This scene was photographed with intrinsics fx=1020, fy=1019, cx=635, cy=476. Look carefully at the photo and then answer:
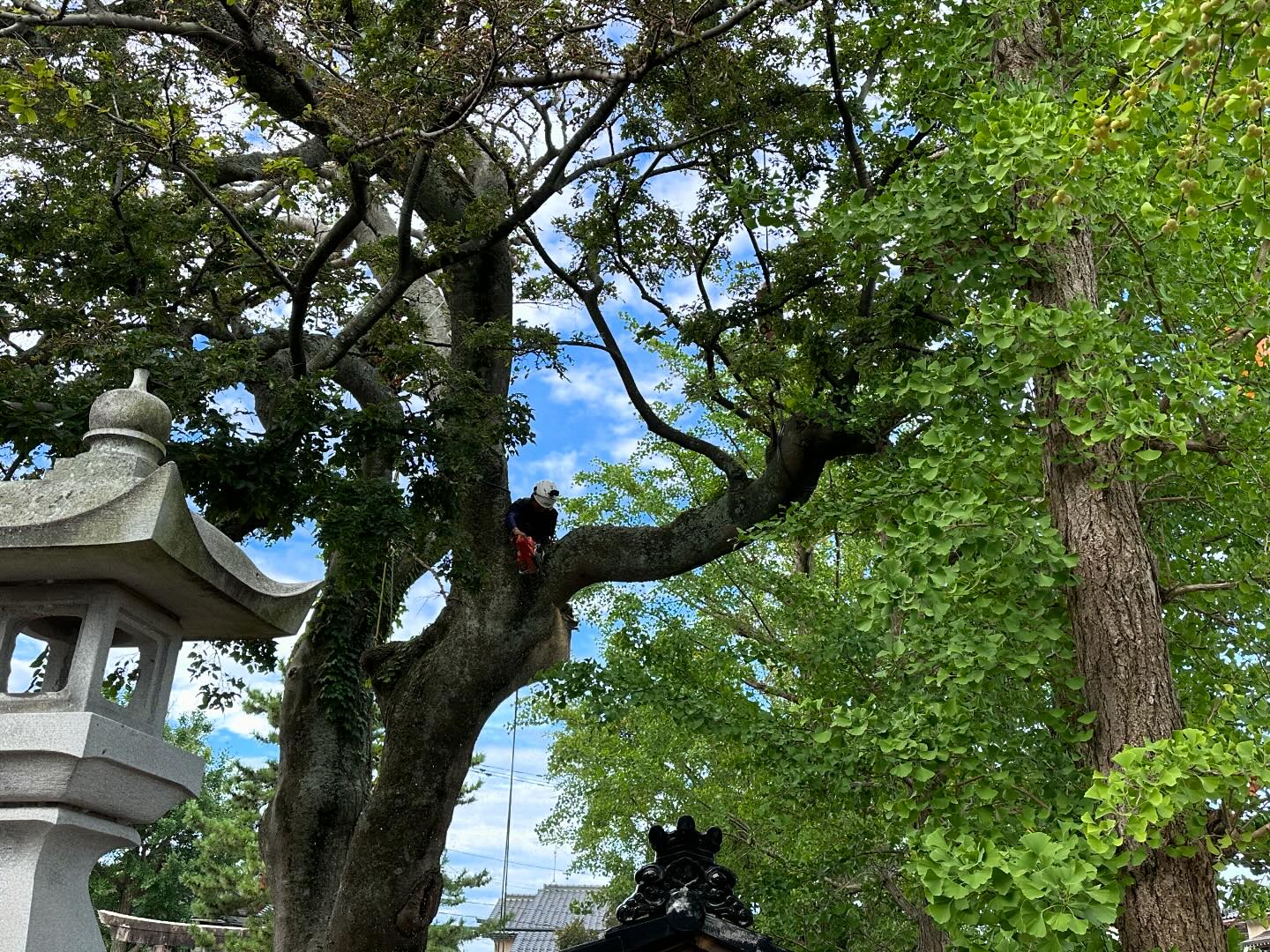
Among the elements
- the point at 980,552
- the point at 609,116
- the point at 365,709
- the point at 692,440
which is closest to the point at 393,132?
the point at 609,116

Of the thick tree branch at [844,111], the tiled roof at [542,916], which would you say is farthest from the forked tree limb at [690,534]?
the tiled roof at [542,916]

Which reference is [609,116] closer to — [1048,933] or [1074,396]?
[1074,396]

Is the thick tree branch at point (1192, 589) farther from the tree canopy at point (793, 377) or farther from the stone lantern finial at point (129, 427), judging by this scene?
the stone lantern finial at point (129, 427)

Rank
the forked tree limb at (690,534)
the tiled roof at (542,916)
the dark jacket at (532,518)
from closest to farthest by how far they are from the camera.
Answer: the forked tree limb at (690,534) → the dark jacket at (532,518) → the tiled roof at (542,916)

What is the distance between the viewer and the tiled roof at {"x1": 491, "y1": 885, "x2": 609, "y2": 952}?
77.2 ft

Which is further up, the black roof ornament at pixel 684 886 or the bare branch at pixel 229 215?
the bare branch at pixel 229 215

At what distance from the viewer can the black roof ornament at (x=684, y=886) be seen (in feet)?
8.93

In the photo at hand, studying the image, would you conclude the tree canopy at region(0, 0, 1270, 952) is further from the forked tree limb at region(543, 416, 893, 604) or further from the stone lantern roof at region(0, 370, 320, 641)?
the stone lantern roof at region(0, 370, 320, 641)

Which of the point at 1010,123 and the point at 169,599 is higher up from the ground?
the point at 1010,123

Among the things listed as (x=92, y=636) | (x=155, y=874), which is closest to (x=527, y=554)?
(x=92, y=636)

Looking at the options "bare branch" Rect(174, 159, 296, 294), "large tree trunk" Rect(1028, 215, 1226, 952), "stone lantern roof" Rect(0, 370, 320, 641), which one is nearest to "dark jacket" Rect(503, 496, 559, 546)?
"bare branch" Rect(174, 159, 296, 294)

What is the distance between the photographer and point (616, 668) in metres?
6.75

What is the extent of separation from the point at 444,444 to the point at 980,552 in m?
4.20

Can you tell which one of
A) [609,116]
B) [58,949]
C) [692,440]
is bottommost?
[58,949]
